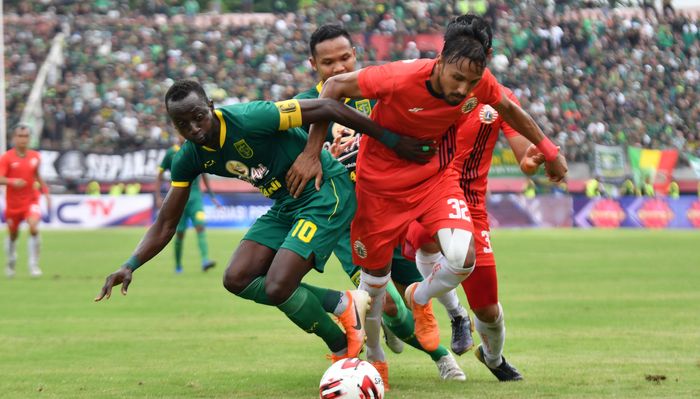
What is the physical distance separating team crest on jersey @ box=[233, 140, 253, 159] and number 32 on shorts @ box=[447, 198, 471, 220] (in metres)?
1.41

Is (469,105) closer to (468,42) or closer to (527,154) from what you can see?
(468,42)

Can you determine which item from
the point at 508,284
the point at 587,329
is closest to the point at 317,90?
the point at 587,329

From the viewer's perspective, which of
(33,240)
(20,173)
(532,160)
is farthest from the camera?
(20,173)

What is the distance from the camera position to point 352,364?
6984 mm

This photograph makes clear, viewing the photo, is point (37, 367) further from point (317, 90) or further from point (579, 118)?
point (579, 118)

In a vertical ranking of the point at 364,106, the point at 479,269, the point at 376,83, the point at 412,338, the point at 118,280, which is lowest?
the point at 412,338

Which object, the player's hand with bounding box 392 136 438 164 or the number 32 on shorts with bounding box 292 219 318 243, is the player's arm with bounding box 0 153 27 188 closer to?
the number 32 on shorts with bounding box 292 219 318 243

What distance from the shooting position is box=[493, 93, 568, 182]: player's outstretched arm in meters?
7.53

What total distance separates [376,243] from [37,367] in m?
3.39

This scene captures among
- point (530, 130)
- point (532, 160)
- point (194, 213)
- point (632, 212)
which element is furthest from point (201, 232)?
point (632, 212)

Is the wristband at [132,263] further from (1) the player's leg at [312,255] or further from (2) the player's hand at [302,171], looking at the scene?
(2) the player's hand at [302,171]

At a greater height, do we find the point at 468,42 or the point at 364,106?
the point at 468,42

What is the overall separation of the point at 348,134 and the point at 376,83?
1449 mm

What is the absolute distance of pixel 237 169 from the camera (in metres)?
7.50
